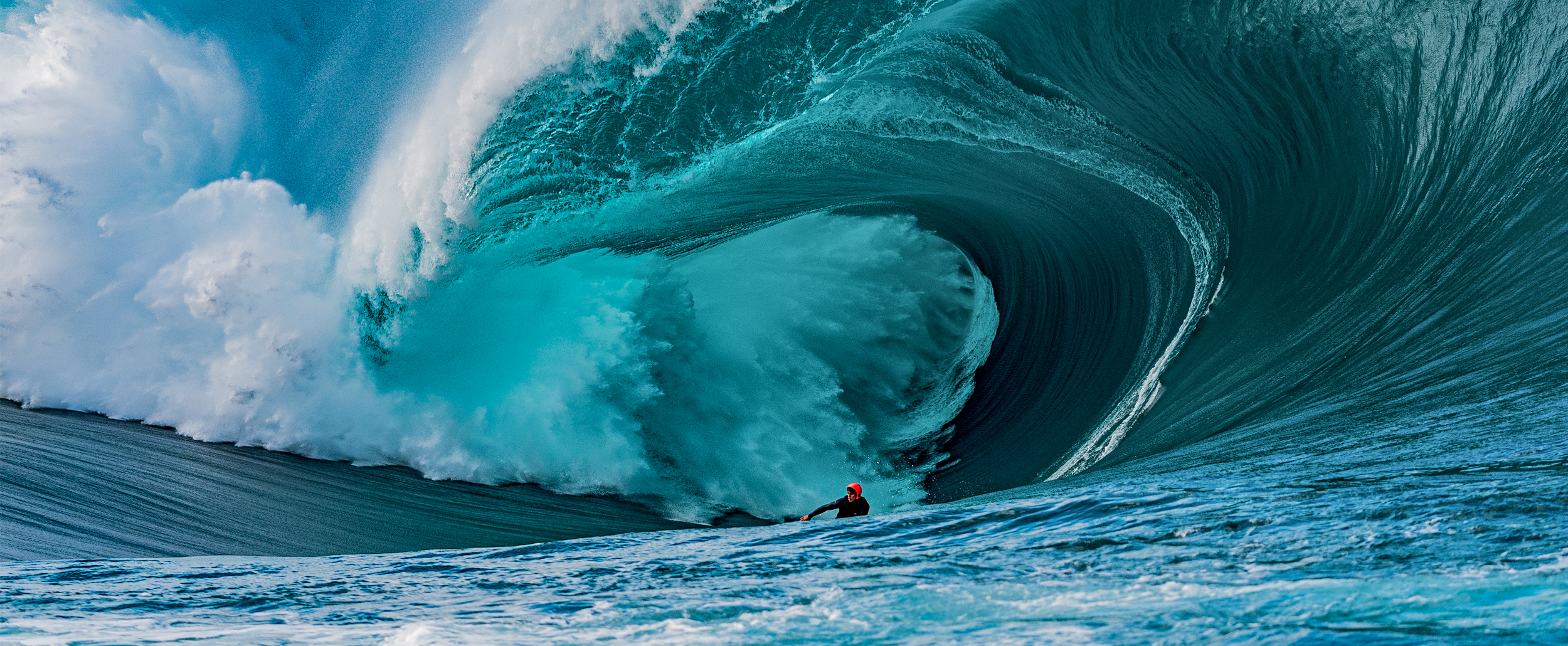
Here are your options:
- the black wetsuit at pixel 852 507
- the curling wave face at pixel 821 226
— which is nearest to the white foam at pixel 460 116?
the curling wave face at pixel 821 226

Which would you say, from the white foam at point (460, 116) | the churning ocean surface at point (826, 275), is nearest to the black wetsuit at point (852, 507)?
the churning ocean surface at point (826, 275)

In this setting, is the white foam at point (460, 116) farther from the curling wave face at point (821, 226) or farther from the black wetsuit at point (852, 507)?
the black wetsuit at point (852, 507)

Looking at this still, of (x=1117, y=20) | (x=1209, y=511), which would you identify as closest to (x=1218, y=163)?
(x=1117, y=20)

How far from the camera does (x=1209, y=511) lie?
2.73 meters

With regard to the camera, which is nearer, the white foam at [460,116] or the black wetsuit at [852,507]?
the black wetsuit at [852,507]

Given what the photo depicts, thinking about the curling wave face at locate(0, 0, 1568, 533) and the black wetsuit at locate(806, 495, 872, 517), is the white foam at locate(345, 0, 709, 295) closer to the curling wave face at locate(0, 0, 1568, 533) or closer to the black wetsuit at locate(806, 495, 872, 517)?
the curling wave face at locate(0, 0, 1568, 533)

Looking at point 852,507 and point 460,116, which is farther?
point 460,116

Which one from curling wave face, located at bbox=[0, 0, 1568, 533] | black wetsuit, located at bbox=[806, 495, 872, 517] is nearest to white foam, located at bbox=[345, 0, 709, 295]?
curling wave face, located at bbox=[0, 0, 1568, 533]

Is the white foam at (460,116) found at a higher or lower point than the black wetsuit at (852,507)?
higher

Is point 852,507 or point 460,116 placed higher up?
point 460,116

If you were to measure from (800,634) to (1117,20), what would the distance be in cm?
722

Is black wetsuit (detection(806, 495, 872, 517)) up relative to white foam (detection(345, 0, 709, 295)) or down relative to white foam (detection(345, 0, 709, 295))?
down

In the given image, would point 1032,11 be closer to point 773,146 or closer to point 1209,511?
point 773,146

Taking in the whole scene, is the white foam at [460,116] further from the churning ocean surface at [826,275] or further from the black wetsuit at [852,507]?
the black wetsuit at [852,507]
